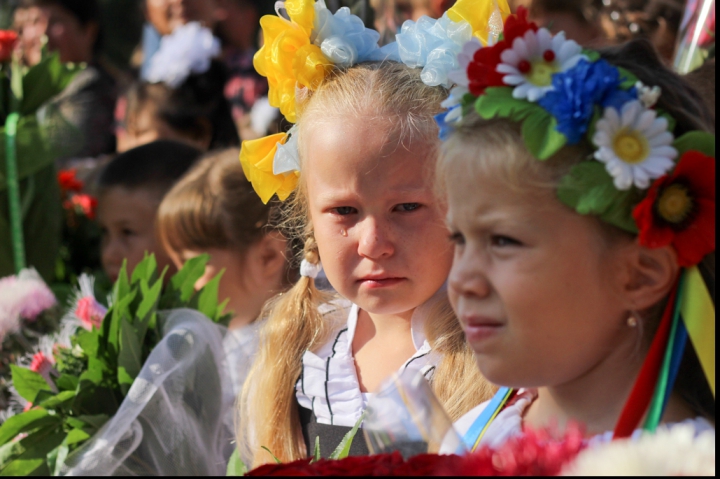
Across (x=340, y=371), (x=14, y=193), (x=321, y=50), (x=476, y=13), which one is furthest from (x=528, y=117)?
(x=14, y=193)

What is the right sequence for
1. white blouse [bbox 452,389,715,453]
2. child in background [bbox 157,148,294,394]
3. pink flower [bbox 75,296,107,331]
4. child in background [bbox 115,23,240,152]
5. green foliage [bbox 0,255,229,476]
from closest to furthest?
1. white blouse [bbox 452,389,715,453]
2. green foliage [bbox 0,255,229,476]
3. pink flower [bbox 75,296,107,331]
4. child in background [bbox 157,148,294,394]
5. child in background [bbox 115,23,240,152]

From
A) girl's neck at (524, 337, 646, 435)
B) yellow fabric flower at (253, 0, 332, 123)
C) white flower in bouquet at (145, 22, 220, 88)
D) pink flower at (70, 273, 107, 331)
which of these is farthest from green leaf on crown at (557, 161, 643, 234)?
white flower in bouquet at (145, 22, 220, 88)

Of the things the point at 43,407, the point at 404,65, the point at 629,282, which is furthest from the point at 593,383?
the point at 43,407

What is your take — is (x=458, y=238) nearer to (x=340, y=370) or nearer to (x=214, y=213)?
(x=340, y=370)

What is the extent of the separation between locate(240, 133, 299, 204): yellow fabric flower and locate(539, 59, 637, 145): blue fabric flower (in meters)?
1.12

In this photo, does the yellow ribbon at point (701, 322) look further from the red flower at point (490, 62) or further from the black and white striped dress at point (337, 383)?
the black and white striped dress at point (337, 383)

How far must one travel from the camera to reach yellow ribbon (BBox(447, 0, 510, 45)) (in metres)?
1.98

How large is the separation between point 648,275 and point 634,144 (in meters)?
0.21

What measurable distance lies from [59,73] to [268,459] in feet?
7.78

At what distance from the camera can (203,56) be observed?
5129mm

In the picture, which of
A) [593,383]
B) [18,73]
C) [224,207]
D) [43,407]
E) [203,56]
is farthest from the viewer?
[203,56]

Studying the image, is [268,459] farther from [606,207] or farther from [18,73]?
[18,73]

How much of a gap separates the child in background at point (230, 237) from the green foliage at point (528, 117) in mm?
1995

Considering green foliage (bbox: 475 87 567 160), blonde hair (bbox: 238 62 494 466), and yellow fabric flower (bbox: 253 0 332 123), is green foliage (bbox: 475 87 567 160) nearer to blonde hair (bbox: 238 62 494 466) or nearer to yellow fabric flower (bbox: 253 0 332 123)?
blonde hair (bbox: 238 62 494 466)
